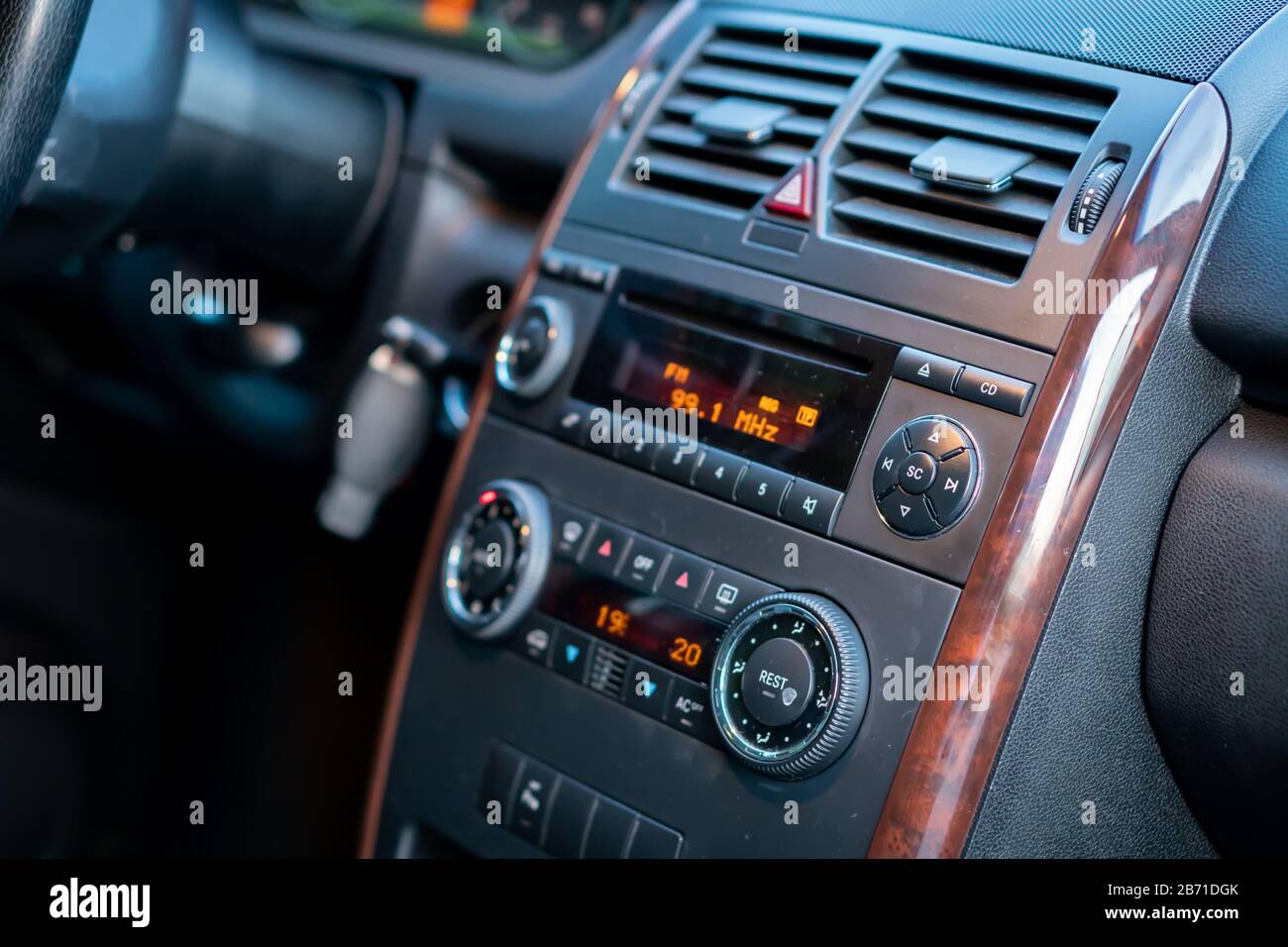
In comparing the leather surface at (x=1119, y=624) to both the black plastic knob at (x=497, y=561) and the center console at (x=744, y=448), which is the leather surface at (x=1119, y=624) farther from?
the black plastic knob at (x=497, y=561)

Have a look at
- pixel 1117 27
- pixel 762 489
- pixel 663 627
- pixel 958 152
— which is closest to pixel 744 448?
pixel 762 489

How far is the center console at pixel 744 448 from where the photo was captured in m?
0.92

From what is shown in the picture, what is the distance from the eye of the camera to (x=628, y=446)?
3.58ft

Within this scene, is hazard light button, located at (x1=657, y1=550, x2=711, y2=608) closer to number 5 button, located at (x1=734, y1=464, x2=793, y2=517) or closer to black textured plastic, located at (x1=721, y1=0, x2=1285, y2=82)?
number 5 button, located at (x1=734, y1=464, x2=793, y2=517)

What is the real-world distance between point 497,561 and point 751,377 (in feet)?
0.90

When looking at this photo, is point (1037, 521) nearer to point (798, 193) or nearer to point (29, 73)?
point (798, 193)

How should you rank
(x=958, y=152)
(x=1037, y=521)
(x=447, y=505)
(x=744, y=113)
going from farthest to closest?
(x=447, y=505) < (x=744, y=113) < (x=958, y=152) < (x=1037, y=521)

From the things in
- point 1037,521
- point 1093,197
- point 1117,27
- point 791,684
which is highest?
point 1117,27

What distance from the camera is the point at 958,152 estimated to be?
98cm

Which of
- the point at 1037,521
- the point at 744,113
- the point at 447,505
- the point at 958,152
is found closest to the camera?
the point at 1037,521

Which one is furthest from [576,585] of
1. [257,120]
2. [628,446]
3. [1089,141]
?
[257,120]

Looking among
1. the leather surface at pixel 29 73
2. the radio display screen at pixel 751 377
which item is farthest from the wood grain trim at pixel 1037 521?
the leather surface at pixel 29 73
